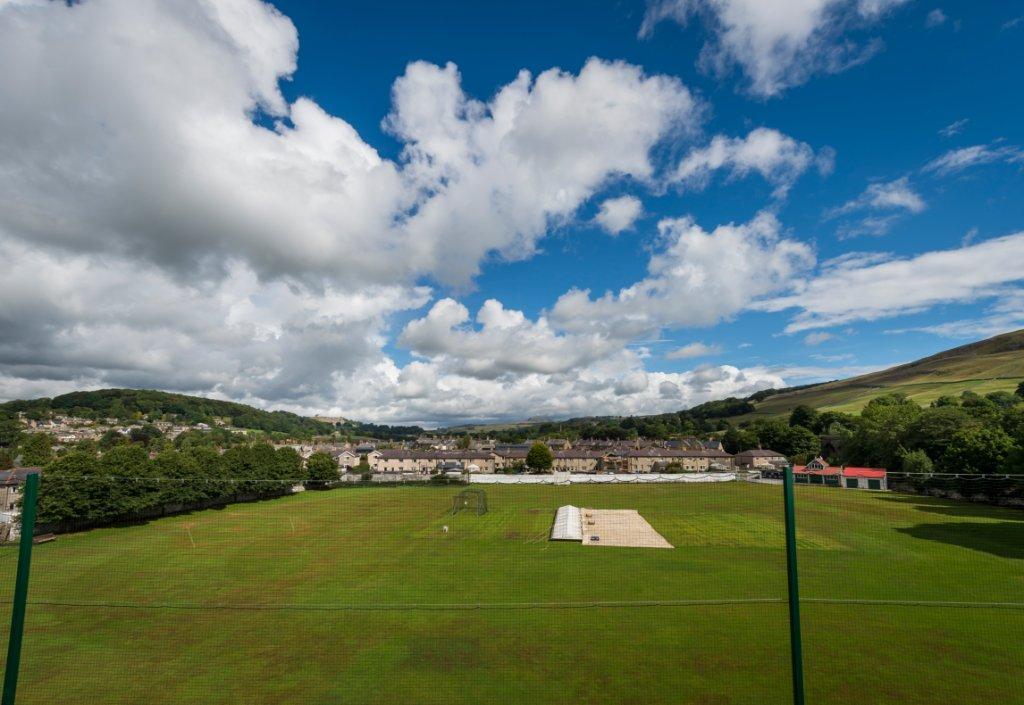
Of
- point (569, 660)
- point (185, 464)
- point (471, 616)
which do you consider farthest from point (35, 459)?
point (569, 660)

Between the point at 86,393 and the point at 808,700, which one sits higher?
the point at 86,393

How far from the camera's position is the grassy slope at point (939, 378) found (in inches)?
3814

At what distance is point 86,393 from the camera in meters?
199

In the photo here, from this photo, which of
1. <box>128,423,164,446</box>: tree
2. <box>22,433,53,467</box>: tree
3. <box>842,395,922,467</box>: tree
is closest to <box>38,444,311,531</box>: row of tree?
<box>22,433,53,467</box>: tree

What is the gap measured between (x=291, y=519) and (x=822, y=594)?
86.5 ft

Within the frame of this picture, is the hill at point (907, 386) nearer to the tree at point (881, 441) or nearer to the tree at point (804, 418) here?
the tree at point (804, 418)

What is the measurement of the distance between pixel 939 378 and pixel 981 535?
117m

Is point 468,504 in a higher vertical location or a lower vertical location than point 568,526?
lower

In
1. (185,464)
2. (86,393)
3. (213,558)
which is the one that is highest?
(86,393)

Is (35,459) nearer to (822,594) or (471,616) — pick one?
(471,616)

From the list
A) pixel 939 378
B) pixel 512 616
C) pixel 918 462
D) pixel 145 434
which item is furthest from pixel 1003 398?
pixel 145 434

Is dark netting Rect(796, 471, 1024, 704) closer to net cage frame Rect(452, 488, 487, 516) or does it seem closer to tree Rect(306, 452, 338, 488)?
net cage frame Rect(452, 488, 487, 516)

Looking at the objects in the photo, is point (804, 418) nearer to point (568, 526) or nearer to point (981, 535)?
point (981, 535)

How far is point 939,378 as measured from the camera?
4437 inches
